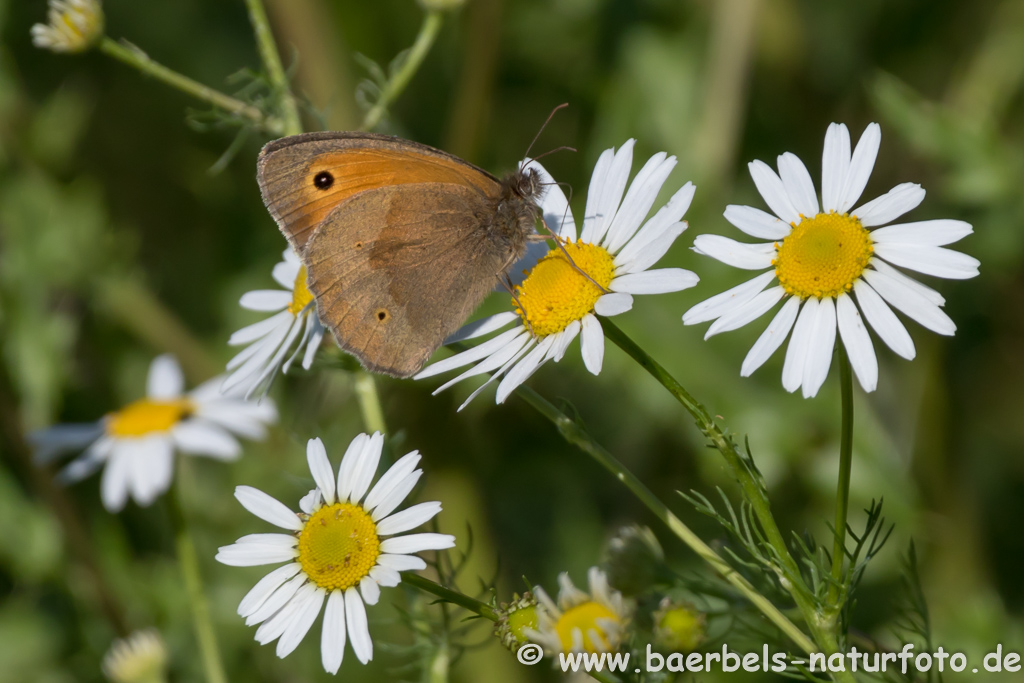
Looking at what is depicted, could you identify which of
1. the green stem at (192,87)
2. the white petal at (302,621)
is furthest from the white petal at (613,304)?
the green stem at (192,87)

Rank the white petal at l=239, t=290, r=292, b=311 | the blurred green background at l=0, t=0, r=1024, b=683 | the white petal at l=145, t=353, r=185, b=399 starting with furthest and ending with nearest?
the white petal at l=145, t=353, r=185, b=399 → the blurred green background at l=0, t=0, r=1024, b=683 → the white petal at l=239, t=290, r=292, b=311

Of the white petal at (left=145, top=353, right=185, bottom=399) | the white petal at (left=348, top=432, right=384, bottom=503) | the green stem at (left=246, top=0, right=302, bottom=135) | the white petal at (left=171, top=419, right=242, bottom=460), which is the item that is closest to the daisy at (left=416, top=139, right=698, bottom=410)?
the white petal at (left=348, top=432, right=384, bottom=503)

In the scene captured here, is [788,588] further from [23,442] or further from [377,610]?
[23,442]

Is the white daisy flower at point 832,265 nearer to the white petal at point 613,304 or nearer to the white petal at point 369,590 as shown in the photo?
the white petal at point 613,304

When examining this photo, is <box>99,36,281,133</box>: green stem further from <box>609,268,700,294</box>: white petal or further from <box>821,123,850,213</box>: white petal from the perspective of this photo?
<box>821,123,850,213</box>: white petal

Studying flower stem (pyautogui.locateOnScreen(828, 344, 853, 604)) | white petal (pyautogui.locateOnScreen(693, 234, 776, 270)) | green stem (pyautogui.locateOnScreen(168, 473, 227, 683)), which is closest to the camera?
flower stem (pyautogui.locateOnScreen(828, 344, 853, 604))

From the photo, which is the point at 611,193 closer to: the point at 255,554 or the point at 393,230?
the point at 393,230
